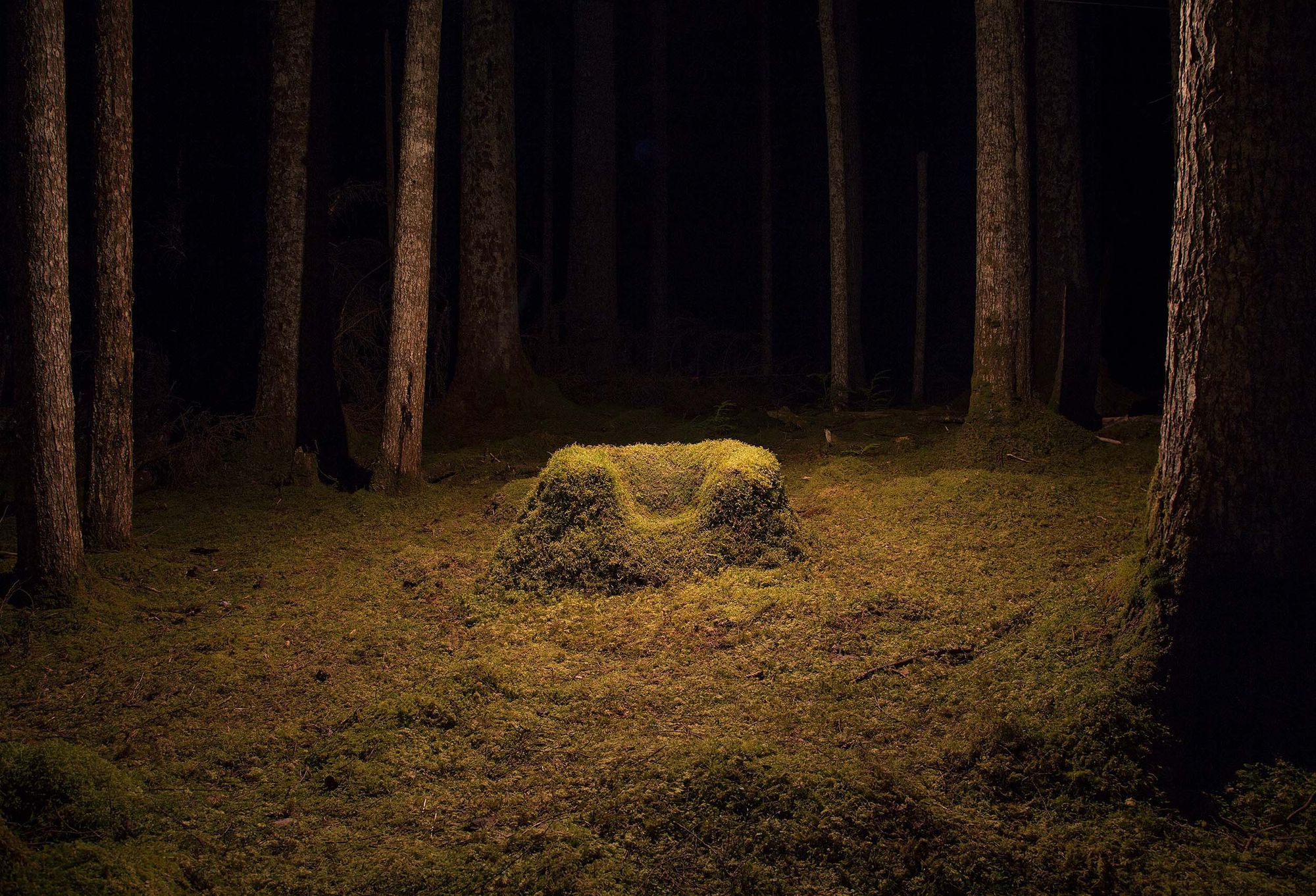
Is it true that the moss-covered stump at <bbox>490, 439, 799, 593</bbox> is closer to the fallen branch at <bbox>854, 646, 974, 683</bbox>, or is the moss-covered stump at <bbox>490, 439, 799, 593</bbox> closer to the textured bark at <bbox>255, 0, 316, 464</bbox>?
the fallen branch at <bbox>854, 646, 974, 683</bbox>

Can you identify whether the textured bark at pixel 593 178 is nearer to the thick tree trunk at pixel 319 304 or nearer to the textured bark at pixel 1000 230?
the thick tree trunk at pixel 319 304

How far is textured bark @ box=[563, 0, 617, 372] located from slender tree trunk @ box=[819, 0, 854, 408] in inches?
205

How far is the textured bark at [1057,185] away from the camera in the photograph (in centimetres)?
1039

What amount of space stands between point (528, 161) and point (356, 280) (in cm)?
1406

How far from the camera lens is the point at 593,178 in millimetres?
16406

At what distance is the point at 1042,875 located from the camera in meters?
3.03

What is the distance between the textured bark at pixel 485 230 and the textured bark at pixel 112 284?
480cm

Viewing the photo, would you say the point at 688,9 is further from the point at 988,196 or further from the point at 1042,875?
the point at 1042,875

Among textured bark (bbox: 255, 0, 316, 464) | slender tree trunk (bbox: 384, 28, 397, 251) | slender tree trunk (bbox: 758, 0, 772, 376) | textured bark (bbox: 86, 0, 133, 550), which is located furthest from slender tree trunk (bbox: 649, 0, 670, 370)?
textured bark (bbox: 86, 0, 133, 550)

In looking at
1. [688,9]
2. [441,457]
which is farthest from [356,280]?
[688,9]

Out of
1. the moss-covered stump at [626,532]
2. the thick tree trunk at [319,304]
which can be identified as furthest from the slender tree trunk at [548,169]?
the moss-covered stump at [626,532]

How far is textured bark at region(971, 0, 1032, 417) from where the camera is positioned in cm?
793

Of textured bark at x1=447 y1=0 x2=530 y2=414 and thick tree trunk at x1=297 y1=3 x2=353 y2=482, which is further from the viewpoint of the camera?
textured bark at x1=447 y1=0 x2=530 y2=414

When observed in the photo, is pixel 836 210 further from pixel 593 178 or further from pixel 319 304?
pixel 319 304
